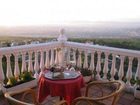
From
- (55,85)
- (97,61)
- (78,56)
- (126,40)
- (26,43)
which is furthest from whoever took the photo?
(78,56)

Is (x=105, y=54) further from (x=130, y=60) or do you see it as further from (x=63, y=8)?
(x=63, y=8)

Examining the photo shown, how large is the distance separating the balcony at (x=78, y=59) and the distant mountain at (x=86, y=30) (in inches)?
10.4

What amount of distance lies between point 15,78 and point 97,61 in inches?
73.1

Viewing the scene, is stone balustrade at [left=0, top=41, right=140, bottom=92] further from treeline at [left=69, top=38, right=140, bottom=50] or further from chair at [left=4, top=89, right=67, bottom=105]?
chair at [left=4, top=89, right=67, bottom=105]

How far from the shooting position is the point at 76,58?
4914mm

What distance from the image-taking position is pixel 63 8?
4402 millimetres

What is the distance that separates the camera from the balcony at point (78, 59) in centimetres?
396

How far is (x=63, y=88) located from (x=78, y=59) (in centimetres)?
227

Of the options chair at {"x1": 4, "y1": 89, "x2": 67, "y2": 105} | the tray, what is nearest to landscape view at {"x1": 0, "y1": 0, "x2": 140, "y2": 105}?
the tray

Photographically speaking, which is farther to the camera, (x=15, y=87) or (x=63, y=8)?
(x=63, y=8)

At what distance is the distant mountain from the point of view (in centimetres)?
395

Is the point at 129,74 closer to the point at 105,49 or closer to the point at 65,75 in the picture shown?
the point at 105,49

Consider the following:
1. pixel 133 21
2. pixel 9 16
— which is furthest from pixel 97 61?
pixel 9 16

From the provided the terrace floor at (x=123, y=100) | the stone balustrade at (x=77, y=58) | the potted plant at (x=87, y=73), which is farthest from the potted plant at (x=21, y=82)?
the potted plant at (x=87, y=73)
